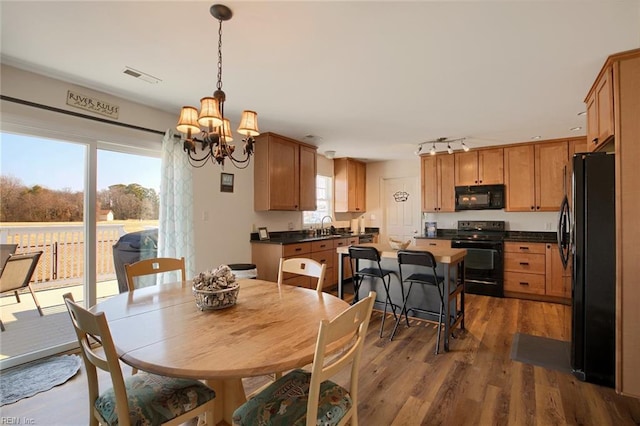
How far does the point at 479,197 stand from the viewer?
5000mm

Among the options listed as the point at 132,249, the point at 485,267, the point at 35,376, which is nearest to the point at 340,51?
the point at 132,249

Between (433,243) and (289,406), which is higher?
(433,243)

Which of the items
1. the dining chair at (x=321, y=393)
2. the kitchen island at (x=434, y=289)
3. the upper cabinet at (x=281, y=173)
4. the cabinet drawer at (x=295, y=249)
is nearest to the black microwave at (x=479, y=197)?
the kitchen island at (x=434, y=289)

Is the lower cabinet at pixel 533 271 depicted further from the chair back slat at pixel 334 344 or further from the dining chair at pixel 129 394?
the dining chair at pixel 129 394

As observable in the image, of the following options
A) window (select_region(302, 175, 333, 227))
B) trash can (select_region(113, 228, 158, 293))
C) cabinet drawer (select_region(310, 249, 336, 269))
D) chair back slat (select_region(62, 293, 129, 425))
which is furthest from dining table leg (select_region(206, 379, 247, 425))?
window (select_region(302, 175, 333, 227))


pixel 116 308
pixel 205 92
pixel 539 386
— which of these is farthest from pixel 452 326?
pixel 205 92

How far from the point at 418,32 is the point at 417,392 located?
238cm

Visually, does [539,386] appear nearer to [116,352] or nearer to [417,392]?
[417,392]

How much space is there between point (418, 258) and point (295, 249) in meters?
1.92

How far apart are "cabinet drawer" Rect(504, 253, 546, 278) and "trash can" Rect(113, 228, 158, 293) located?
4718 millimetres

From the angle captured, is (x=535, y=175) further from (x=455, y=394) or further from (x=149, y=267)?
(x=149, y=267)

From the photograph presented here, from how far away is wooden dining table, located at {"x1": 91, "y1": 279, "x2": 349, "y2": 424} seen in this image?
1.06 metres

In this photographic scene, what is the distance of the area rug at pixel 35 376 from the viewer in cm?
209

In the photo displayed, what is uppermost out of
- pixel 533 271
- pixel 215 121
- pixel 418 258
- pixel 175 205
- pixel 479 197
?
pixel 215 121
